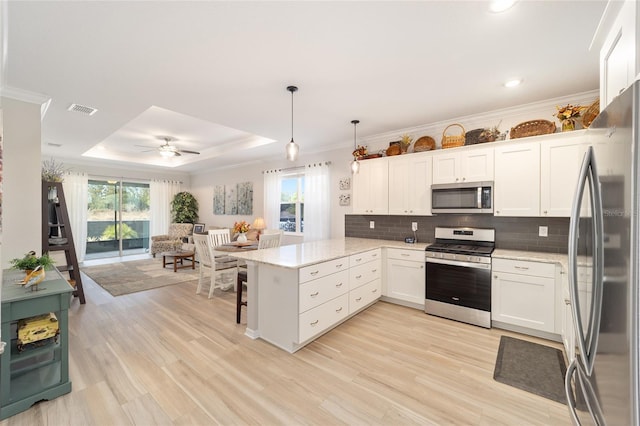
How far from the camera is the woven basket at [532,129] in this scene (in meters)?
3.07

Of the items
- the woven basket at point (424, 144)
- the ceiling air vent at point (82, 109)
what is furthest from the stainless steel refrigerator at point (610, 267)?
the ceiling air vent at point (82, 109)

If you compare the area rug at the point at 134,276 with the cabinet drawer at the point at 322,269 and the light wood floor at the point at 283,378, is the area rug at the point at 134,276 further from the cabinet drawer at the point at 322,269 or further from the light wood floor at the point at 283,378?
the cabinet drawer at the point at 322,269

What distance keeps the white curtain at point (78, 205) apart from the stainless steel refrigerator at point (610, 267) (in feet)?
29.4

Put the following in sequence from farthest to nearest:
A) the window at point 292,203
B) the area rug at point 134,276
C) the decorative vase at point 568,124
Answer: the window at point 292,203, the area rug at point 134,276, the decorative vase at point 568,124

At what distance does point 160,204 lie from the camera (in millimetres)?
8094

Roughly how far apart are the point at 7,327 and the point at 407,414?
276 centimetres

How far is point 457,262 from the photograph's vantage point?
3.22 metres

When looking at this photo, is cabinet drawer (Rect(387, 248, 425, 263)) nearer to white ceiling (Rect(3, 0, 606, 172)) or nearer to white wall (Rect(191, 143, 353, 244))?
white wall (Rect(191, 143, 353, 244))

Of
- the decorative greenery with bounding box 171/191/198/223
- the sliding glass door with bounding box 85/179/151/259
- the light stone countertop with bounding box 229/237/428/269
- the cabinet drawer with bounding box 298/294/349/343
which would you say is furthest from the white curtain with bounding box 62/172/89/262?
the cabinet drawer with bounding box 298/294/349/343

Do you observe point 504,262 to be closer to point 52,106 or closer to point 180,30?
point 180,30

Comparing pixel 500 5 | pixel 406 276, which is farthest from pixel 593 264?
pixel 406 276

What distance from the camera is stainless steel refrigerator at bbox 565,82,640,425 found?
85 cm

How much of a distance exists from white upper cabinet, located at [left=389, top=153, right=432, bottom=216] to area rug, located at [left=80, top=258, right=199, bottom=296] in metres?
4.09

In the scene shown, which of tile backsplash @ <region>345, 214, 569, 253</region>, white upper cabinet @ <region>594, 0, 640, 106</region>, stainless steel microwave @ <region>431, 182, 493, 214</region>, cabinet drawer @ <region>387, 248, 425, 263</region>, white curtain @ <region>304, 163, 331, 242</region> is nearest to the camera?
white upper cabinet @ <region>594, 0, 640, 106</region>
